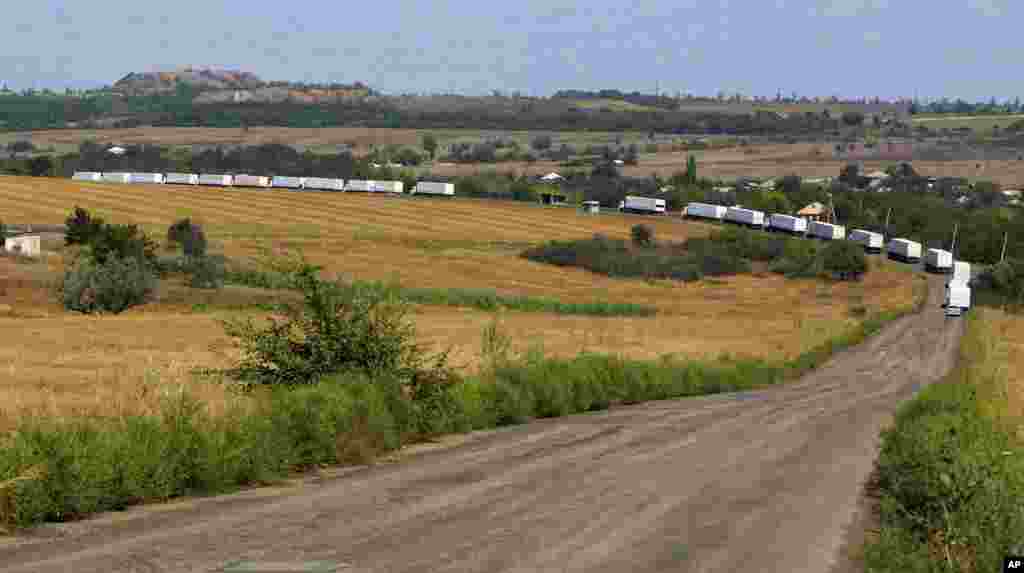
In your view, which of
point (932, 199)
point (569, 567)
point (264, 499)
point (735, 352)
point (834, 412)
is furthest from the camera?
point (932, 199)

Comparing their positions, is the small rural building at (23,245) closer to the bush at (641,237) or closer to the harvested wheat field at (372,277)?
the harvested wheat field at (372,277)

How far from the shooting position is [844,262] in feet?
360

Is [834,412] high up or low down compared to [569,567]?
down

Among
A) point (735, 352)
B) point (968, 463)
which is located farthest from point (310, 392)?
point (735, 352)

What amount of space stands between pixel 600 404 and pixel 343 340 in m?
9.56

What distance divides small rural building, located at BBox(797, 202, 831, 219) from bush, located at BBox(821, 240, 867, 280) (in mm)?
46896

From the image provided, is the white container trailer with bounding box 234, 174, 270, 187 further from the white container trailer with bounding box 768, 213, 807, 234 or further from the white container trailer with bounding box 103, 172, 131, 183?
the white container trailer with bounding box 768, 213, 807, 234

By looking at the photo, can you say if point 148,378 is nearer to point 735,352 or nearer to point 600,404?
point 600,404

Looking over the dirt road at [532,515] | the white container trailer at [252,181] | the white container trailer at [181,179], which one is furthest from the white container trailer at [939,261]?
the dirt road at [532,515]

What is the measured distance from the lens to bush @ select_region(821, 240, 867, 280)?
110 m

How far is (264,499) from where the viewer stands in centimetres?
1544

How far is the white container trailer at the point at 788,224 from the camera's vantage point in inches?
5246

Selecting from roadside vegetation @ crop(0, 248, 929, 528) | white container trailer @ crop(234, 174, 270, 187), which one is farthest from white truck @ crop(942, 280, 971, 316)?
white container trailer @ crop(234, 174, 270, 187)

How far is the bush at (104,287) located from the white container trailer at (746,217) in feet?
272
